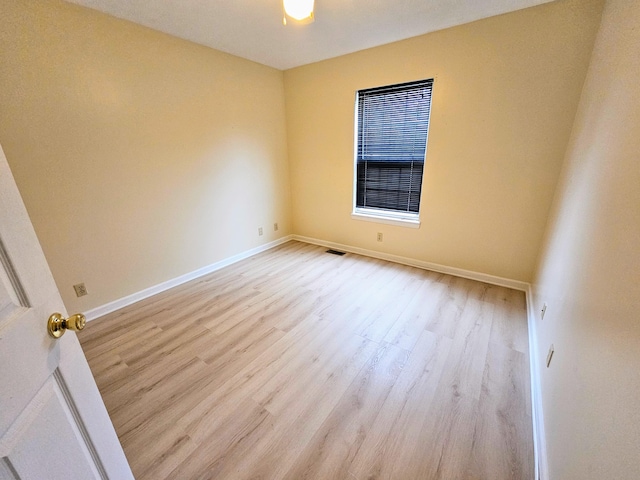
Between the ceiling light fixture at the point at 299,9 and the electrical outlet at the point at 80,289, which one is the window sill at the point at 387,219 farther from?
the electrical outlet at the point at 80,289

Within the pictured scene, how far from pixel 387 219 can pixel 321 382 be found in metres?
2.17

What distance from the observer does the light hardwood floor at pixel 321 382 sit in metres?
1.19

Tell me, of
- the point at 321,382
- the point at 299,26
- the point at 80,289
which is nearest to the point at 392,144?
the point at 299,26

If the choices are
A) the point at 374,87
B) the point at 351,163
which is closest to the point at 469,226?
the point at 351,163

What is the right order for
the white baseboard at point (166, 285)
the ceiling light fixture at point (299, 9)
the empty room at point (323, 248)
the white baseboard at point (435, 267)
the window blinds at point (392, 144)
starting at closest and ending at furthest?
the empty room at point (323, 248), the ceiling light fixture at point (299, 9), the white baseboard at point (166, 285), the white baseboard at point (435, 267), the window blinds at point (392, 144)

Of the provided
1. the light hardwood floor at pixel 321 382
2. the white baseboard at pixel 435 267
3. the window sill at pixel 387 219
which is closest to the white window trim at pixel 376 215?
the window sill at pixel 387 219

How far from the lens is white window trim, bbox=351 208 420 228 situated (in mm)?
3084

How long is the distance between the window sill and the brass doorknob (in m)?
2.98

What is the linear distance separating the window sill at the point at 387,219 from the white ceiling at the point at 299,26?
184cm

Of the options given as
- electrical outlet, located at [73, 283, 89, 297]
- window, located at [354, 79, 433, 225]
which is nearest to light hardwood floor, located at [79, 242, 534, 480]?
electrical outlet, located at [73, 283, 89, 297]

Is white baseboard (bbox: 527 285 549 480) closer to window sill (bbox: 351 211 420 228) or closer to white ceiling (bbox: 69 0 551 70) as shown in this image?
window sill (bbox: 351 211 420 228)

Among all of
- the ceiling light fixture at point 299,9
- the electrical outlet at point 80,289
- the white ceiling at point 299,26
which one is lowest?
the electrical outlet at point 80,289

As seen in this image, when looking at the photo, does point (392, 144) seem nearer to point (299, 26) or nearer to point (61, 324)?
point (299, 26)

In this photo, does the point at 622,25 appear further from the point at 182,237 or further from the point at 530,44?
the point at 182,237
